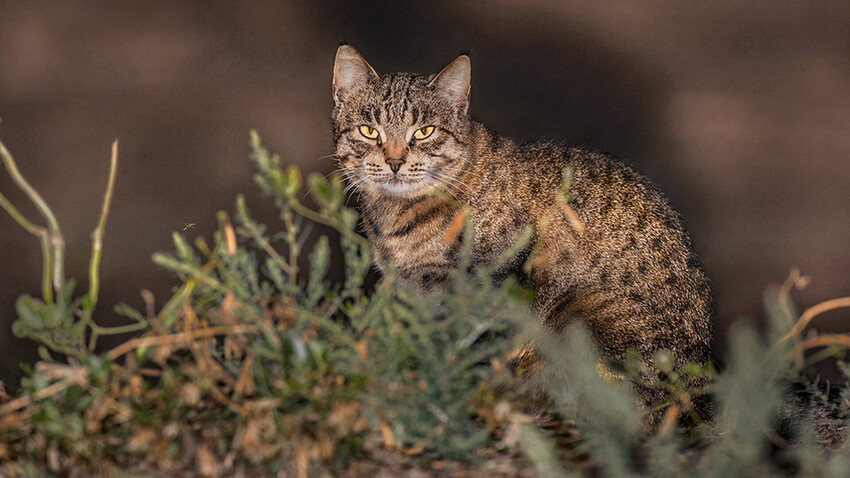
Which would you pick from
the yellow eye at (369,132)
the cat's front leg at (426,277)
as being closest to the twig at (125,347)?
the cat's front leg at (426,277)

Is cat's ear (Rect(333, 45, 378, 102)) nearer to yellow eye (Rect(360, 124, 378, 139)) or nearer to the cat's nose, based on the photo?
yellow eye (Rect(360, 124, 378, 139))

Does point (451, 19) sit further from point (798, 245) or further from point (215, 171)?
point (798, 245)

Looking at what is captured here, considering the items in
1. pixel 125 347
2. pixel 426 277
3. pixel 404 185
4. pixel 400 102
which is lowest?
pixel 426 277

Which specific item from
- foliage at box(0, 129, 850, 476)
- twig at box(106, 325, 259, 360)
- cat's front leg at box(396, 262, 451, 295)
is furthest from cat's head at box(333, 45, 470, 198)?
twig at box(106, 325, 259, 360)

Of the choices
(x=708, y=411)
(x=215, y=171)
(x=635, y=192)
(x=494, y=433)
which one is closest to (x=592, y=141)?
(x=635, y=192)

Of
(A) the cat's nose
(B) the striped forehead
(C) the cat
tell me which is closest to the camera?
(C) the cat

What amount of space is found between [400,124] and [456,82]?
212mm

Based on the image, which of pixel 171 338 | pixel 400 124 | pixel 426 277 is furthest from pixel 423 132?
pixel 171 338

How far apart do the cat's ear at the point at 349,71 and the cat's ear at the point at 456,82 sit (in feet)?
0.66

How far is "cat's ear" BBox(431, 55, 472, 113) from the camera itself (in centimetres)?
262

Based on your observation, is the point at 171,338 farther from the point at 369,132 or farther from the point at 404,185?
the point at 369,132

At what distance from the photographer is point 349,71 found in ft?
8.82

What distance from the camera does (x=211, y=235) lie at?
120 inches

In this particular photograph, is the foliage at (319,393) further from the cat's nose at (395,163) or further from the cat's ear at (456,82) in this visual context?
the cat's ear at (456,82)
